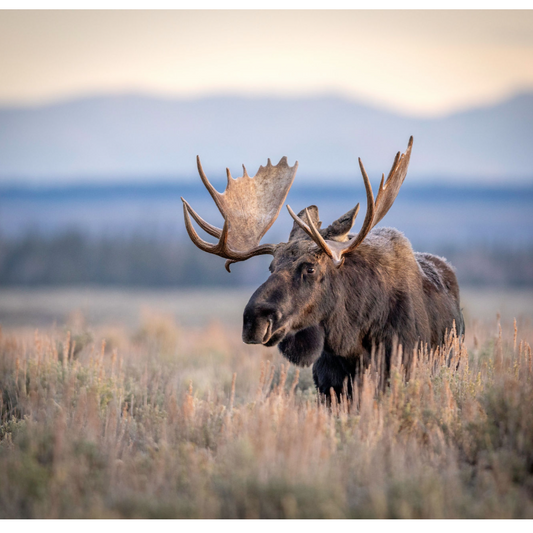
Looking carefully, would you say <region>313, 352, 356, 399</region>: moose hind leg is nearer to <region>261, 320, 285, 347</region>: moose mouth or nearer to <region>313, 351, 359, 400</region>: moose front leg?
<region>313, 351, 359, 400</region>: moose front leg

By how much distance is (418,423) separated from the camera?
4.64 m

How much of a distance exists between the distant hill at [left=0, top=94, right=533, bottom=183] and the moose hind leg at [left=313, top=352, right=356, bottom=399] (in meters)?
116

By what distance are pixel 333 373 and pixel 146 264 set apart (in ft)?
189

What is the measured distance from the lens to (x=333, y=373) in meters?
5.88

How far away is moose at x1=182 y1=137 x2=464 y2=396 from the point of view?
5250 millimetres

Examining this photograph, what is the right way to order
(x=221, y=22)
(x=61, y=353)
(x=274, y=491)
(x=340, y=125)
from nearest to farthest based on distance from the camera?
1. (x=274, y=491)
2. (x=221, y=22)
3. (x=61, y=353)
4. (x=340, y=125)

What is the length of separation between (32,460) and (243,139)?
146 meters

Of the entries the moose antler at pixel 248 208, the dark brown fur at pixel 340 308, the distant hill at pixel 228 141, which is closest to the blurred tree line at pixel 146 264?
Result: the moose antler at pixel 248 208

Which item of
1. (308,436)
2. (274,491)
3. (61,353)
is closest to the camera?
(274,491)

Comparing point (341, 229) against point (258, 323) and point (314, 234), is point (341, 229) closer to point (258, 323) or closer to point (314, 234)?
point (314, 234)

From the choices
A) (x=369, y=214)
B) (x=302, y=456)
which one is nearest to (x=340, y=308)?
(x=369, y=214)

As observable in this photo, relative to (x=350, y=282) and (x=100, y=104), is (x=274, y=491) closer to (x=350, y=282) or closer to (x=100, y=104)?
(x=350, y=282)

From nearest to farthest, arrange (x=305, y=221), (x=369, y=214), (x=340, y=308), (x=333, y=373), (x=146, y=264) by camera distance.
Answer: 1. (x=369, y=214)
2. (x=340, y=308)
3. (x=305, y=221)
4. (x=333, y=373)
5. (x=146, y=264)

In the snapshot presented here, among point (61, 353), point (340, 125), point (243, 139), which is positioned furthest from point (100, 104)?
point (61, 353)
